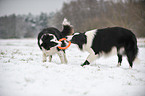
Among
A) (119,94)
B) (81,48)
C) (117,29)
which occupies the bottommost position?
(119,94)

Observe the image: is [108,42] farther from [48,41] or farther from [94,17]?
[94,17]

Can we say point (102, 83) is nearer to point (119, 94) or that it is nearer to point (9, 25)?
point (119, 94)

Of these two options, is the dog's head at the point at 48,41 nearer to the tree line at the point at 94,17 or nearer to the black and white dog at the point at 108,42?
the black and white dog at the point at 108,42

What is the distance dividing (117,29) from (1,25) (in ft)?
159

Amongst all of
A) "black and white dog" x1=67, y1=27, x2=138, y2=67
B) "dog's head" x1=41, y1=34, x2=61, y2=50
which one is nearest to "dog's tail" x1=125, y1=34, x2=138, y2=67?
"black and white dog" x1=67, y1=27, x2=138, y2=67

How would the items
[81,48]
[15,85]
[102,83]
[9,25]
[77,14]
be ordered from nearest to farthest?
1. [15,85]
2. [102,83]
3. [81,48]
4. [77,14]
5. [9,25]

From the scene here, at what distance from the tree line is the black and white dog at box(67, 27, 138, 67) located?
15.1 m

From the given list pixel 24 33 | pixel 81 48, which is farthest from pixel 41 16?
pixel 81 48

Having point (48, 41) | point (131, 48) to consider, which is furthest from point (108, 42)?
point (48, 41)

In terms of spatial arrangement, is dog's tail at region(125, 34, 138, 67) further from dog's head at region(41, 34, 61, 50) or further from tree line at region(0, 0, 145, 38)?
tree line at region(0, 0, 145, 38)

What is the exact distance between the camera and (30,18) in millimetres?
76375

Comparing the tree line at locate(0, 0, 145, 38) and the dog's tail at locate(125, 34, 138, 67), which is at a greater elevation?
the tree line at locate(0, 0, 145, 38)

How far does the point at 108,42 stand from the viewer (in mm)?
5270

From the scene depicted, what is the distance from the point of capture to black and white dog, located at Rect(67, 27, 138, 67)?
511 cm
